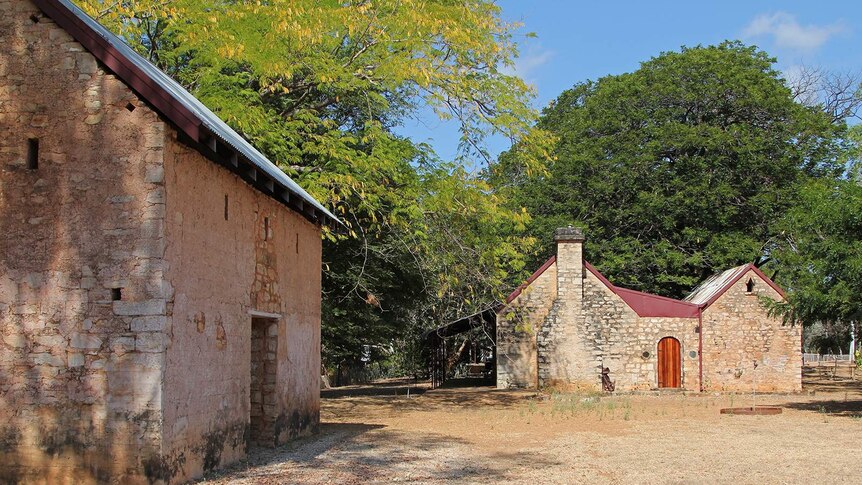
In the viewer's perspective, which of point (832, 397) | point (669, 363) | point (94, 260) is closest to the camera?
point (94, 260)

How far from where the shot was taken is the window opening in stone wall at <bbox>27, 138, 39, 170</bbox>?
32.0 ft

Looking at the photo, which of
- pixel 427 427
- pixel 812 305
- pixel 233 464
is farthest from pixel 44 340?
pixel 812 305

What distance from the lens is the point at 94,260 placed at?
9500 millimetres

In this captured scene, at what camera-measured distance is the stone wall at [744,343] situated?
31203 millimetres

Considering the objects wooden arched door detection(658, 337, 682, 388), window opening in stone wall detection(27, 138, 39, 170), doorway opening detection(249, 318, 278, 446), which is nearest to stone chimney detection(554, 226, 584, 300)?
wooden arched door detection(658, 337, 682, 388)

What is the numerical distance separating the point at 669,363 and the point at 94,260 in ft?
83.2

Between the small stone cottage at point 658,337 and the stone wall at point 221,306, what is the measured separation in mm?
17878

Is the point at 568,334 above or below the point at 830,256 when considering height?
below

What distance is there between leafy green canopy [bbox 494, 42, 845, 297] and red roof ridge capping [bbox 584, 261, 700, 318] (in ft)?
14.4

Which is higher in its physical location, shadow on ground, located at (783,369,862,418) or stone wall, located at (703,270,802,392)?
stone wall, located at (703,270,802,392)

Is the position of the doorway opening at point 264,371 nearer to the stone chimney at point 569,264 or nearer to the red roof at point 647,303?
the red roof at point 647,303

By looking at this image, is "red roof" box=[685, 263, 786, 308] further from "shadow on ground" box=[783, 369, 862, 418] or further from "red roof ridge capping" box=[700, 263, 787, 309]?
"shadow on ground" box=[783, 369, 862, 418]

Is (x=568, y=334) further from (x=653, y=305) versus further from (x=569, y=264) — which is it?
Answer: (x=653, y=305)

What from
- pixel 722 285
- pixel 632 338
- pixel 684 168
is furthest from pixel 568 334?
pixel 684 168
